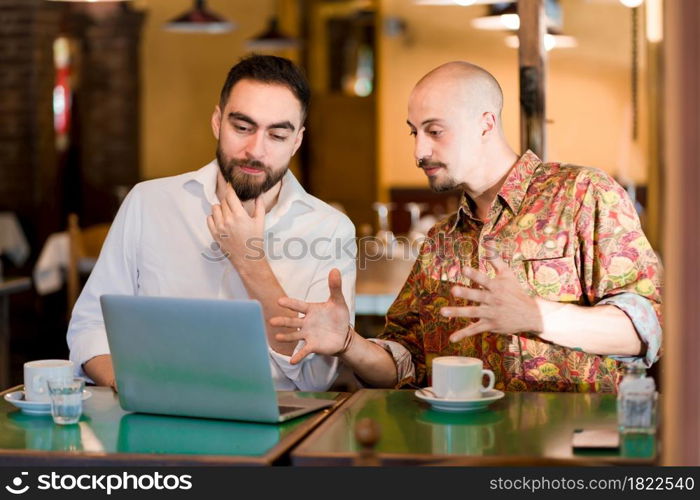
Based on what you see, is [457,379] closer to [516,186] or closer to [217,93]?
[516,186]

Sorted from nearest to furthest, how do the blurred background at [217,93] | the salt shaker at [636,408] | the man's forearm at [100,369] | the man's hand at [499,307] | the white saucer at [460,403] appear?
the salt shaker at [636,408]
the white saucer at [460,403]
the man's hand at [499,307]
the man's forearm at [100,369]
the blurred background at [217,93]

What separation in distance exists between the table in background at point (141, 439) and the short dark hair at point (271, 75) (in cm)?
91

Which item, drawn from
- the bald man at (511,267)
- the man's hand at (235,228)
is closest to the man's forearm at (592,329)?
the bald man at (511,267)

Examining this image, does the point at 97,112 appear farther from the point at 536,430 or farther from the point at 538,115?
the point at 536,430

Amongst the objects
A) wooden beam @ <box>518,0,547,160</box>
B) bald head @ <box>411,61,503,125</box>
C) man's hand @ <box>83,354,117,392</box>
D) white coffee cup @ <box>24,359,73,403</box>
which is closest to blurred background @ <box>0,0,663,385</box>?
wooden beam @ <box>518,0,547,160</box>

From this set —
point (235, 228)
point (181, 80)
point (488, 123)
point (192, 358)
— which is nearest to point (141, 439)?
point (192, 358)

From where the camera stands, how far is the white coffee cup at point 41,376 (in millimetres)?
1883

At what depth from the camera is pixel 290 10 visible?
9477 millimetres

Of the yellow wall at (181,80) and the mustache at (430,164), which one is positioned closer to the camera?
the mustache at (430,164)

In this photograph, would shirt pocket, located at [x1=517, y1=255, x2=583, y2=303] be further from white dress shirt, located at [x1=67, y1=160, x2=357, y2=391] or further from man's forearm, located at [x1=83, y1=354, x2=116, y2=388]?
man's forearm, located at [x1=83, y1=354, x2=116, y2=388]

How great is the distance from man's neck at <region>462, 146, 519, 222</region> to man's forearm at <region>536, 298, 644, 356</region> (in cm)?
38

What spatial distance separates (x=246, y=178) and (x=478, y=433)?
3.35 ft

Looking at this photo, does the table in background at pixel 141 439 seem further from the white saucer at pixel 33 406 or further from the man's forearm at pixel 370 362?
the man's forearm at pixel 370 362

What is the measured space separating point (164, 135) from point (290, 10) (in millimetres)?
1693
